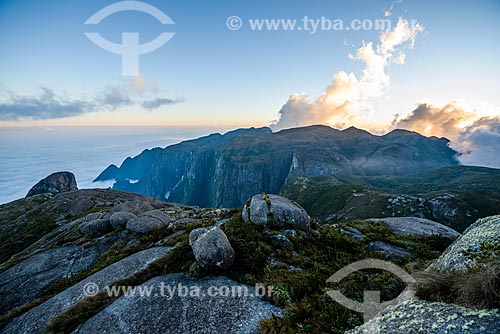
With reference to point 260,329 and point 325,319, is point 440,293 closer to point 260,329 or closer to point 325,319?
point 325,319

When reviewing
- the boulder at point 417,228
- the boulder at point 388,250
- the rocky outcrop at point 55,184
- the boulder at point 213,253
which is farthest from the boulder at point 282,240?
the rocky outcrop at point 55,184

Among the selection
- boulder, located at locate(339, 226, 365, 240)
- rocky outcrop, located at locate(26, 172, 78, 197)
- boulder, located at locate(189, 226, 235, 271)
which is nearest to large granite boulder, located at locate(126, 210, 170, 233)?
boulder, located at locate(189, 226, 235, 271)

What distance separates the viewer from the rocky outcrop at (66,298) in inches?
434

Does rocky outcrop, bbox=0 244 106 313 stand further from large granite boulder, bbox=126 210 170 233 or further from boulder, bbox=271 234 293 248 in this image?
boulder, bbox=271 234 293 248

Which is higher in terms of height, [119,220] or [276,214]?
[276,214]

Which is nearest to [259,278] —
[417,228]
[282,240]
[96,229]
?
[282,240]

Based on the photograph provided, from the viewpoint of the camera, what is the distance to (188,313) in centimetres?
921

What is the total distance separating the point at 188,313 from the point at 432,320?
345 inches

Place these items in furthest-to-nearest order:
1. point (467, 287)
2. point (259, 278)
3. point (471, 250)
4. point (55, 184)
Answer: point (55, 184) → point (259, 278) → point (471, 250) → point (467, 287)

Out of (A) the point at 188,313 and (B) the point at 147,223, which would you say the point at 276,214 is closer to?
(A) the point at 188,313

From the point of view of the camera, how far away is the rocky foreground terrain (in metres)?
5.25

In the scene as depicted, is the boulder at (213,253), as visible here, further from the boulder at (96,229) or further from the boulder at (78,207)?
the boulder at (78,207)

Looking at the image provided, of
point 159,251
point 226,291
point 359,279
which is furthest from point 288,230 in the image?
point 159,251

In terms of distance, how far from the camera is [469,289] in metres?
4.49
